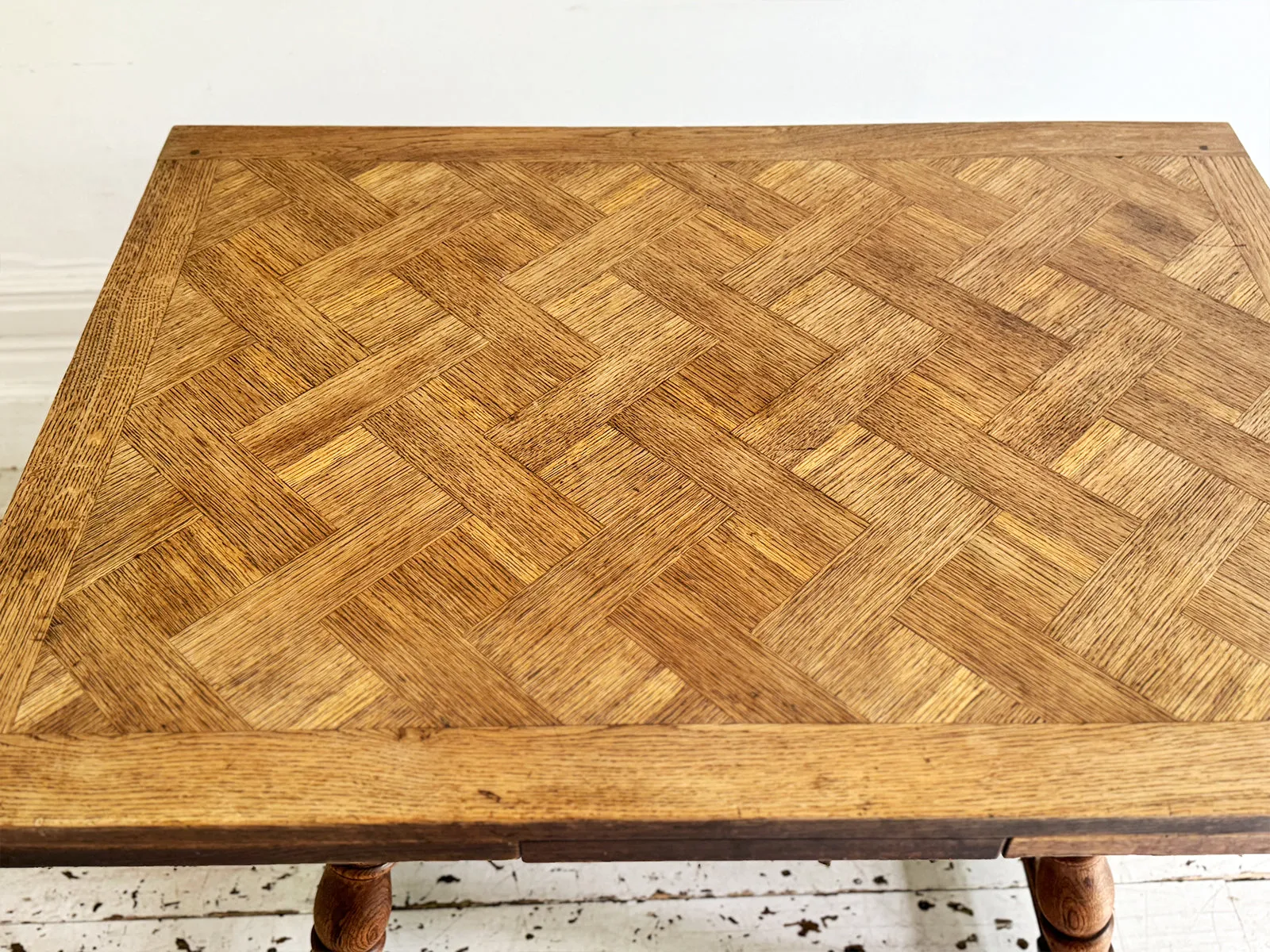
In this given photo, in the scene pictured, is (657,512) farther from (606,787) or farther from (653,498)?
(606,787)

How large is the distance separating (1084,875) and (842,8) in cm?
77

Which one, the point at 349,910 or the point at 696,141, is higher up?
the point at 696,141

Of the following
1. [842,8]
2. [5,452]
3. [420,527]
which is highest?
[842,8]

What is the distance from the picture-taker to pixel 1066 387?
71 centimetres

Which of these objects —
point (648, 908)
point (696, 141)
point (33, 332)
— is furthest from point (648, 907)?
point (33, 332)

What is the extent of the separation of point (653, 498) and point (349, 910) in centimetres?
35

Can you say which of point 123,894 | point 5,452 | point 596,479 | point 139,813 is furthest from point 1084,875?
point 5,452

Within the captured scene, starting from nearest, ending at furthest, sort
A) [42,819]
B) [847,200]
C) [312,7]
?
[42,819] → [847,200] → [312,7]

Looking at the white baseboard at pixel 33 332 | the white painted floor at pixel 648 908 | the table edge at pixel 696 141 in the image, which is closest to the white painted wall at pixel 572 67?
the white baseboard at pixel 33 332

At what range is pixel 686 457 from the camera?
67cm

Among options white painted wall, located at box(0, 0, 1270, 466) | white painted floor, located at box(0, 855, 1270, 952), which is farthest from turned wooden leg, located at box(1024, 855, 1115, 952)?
white painted wall, located at box(0, 0, 1270, 466)

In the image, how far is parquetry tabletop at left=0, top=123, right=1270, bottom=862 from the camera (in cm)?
52

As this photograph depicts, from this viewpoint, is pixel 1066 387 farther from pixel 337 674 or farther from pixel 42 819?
pixel 42 819

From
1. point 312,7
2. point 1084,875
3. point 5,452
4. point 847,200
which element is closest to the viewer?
point 1084,875
